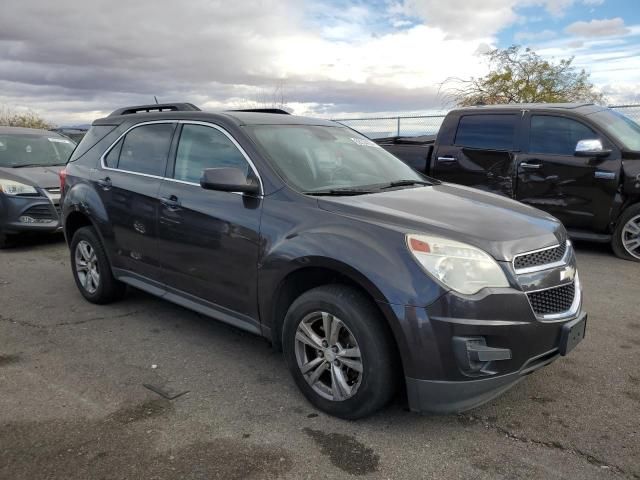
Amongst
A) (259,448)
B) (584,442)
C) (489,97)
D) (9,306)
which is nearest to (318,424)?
(259,448)

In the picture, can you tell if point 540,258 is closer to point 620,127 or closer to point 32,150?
point 620,127

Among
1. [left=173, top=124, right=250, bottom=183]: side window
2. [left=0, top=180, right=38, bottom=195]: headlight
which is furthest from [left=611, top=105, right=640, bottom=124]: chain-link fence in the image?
[left=0, top=180, right=38, bottom=195]: headlight

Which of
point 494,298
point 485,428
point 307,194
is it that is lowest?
point 485,428

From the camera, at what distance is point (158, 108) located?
16.2 ft

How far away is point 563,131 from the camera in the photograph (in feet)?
22.8

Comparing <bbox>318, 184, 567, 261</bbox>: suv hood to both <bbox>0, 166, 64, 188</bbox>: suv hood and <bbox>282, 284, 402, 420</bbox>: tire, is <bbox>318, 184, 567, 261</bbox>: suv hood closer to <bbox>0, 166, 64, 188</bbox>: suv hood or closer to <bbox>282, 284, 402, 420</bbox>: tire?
<bbox>282, 284, 402, 420</bbox>: tire

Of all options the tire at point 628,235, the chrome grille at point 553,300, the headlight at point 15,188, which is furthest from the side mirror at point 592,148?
the headlight at point 15,188

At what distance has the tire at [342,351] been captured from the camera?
9.24 ft

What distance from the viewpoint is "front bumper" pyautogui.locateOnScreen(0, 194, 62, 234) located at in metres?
7.51

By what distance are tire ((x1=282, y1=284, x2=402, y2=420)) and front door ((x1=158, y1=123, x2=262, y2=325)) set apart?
47 cm

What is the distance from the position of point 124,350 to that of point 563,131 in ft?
19.2

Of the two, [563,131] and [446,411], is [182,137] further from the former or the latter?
[563,131]

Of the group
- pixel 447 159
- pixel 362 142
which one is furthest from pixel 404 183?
pixel 447 159

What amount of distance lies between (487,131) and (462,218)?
15.9 feet
